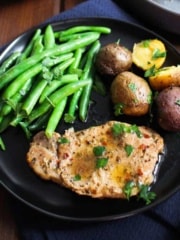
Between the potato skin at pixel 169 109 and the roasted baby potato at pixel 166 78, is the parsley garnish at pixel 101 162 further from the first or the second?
the roasted baby potato at pixel 166 78

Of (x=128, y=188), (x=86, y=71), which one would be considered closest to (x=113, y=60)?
(x=86, y=71)

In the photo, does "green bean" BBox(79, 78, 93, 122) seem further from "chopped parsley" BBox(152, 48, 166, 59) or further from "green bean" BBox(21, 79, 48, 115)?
"chopped parsley" BBox(152, 48, 166, 59)

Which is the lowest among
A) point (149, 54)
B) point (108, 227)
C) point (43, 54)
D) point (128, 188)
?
point (108, 227)

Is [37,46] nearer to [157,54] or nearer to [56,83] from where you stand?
[56,83]

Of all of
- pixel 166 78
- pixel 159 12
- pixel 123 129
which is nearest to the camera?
pixel 123 129

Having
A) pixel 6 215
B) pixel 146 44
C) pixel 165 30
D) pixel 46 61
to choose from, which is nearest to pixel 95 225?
pixel 6 215

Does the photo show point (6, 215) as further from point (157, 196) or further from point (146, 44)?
point (146, 44)
